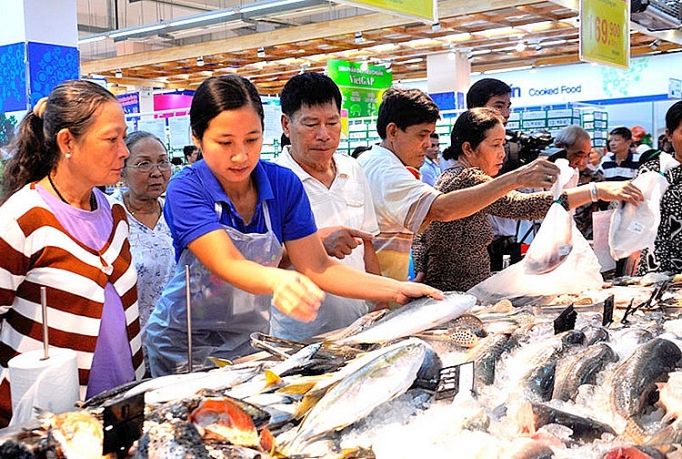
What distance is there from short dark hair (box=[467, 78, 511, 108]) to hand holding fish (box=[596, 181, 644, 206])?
114 cm

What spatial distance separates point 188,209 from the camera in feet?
6.73

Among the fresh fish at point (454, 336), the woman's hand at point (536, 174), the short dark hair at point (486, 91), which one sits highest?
the short dark hair at point (486, 91)

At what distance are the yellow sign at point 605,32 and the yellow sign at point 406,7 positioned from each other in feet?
7.97

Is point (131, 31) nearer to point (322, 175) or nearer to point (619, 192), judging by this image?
point (322, 175)

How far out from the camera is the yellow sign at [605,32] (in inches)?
263

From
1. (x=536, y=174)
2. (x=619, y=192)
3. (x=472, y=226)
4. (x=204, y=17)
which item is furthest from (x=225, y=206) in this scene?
(x=204, y=17)

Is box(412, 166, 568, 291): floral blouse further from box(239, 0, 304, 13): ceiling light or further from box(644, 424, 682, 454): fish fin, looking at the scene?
box(239, 0, 304, 13): ceiling light

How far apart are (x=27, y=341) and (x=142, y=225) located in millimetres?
1270

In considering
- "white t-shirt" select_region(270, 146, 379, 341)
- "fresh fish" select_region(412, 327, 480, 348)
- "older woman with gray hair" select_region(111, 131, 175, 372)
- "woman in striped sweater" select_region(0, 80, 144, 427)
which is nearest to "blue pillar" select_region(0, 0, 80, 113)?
"older woman with gray hair" select_region(111, 131, 175, 372)

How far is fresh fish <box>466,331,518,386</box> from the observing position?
168cm

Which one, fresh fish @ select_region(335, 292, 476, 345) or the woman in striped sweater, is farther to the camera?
fresh fish @ select_region(335, 292, 476, 345)

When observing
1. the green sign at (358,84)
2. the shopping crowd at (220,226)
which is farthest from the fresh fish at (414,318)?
the green sign at (358,84)

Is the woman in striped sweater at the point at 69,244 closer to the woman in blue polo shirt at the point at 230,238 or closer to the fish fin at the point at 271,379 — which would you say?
the woman in blue polo shirt at the point at 230,238

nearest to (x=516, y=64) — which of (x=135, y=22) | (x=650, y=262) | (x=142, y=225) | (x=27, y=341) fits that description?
(x=135, y=22)
